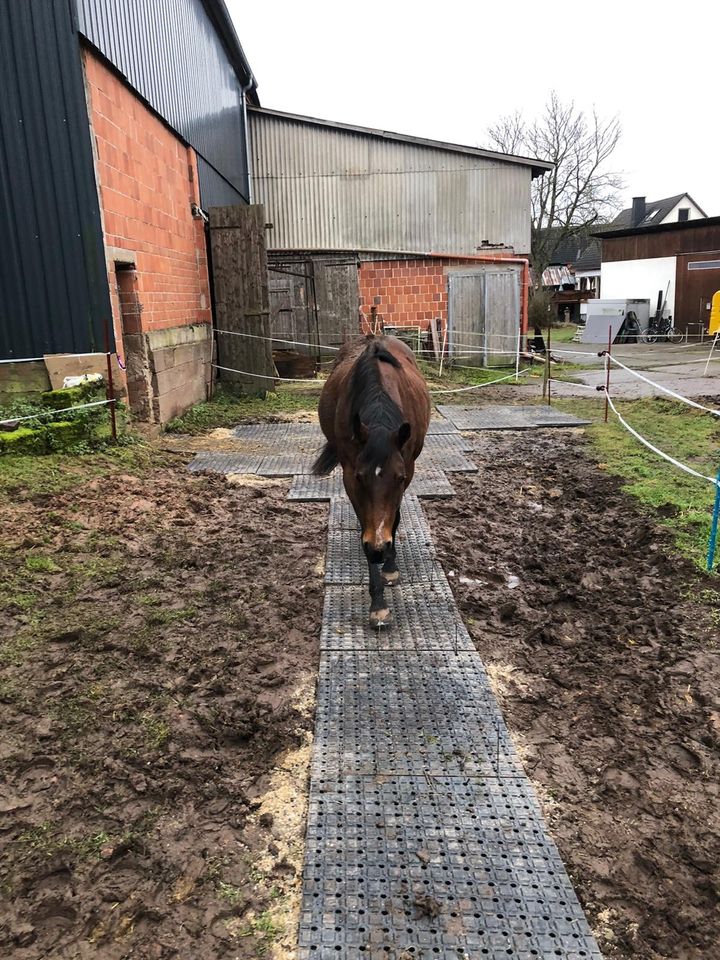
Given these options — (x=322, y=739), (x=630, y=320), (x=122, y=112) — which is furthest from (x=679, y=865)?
(x=630, y=320)

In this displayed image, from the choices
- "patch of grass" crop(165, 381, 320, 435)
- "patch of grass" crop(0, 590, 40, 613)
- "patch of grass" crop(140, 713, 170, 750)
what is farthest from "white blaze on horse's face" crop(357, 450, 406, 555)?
"patch of grass" crop(165, 381, 320, 435)

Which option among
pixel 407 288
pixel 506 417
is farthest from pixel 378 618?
pixel 407 288

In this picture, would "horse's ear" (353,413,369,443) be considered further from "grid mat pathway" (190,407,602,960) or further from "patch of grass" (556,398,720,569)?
"patch of grass" (556,398,720,569)

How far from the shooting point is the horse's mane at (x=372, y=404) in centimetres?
321

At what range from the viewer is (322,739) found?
267 cm

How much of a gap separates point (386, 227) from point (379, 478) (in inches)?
536

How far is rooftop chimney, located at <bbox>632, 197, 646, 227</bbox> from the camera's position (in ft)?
147

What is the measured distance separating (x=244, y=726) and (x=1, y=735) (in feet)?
3.27

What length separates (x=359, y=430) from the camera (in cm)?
324

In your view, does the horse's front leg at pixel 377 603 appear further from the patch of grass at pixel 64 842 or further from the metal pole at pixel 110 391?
the metal pole at pixel 110 391

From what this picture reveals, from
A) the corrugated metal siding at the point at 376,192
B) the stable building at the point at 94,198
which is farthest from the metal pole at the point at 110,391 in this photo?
the corrugated metal siding at the point at 376,192

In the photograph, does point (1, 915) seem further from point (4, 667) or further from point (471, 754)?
point (471, 754)

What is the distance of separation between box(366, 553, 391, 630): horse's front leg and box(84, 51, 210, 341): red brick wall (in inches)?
195

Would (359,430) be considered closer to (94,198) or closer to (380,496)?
(380,496)
